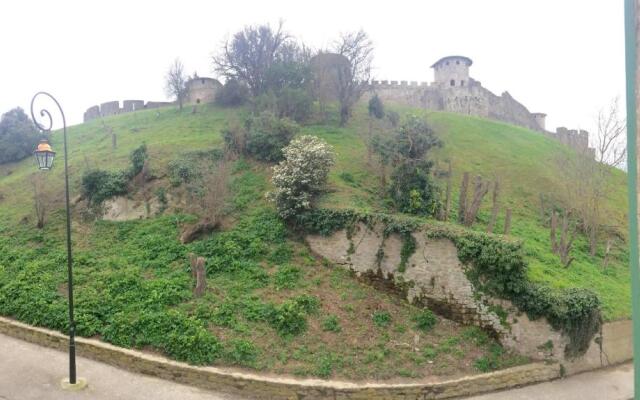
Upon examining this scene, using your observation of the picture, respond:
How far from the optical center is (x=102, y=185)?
75.7 ft

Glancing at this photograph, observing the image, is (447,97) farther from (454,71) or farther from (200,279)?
(200,279)

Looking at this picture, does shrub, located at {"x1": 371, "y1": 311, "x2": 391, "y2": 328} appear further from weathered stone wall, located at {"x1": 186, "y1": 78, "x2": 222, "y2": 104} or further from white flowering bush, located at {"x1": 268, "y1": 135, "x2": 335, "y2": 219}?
weathered stone wall, located at {"x1": 186, "y1": 78, "x2": 222, "y2": 104}

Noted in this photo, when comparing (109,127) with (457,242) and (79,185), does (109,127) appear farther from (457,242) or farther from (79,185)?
(457,242)

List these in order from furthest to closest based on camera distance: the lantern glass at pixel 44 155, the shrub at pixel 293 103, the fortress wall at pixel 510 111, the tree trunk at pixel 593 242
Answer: the fortress wall at pixel 510 111 < the shrub at pixel 293 103 < the tree trunk at pixel 593 242 < the lantern glass at pixel 44 155

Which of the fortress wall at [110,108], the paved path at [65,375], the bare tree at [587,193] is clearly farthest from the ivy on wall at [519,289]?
the fortress wall at [110,108]

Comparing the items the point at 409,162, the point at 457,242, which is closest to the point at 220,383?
the point at 457,242

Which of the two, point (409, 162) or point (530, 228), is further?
point (530, 228)

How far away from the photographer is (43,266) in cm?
1841

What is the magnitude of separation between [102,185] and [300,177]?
1025 cm

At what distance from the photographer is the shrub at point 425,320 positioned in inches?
598

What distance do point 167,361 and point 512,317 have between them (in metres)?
10.1

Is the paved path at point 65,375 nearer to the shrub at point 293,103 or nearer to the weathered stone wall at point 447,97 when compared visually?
the shrub at point 293,103

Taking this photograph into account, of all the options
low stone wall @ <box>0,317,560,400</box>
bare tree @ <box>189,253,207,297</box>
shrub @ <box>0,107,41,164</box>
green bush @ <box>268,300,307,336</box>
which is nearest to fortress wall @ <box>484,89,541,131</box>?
low stone wall @ <box>0,317,560,400</box>

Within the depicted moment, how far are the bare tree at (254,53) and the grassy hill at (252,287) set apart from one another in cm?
1108
